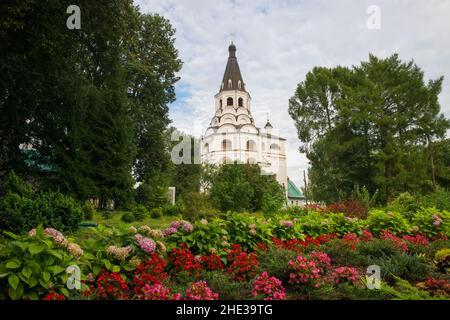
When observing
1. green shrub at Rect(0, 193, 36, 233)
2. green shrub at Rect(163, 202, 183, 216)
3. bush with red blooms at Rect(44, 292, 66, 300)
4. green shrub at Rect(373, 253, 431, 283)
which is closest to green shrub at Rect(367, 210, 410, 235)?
green shrub at Rect(373, 253, 431, 283)

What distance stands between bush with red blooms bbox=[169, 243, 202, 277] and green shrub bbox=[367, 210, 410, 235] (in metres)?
6.14

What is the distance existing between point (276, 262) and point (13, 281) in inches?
130

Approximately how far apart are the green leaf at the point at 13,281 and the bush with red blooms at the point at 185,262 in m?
2.08

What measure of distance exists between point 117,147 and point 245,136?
41608mm

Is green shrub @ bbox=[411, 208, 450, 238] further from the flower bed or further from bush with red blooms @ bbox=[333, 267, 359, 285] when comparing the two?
bush with red blooms @ bbox=[333, 267, 359, 285]

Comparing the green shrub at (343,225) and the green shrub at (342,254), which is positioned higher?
the green shrub at (343,225)

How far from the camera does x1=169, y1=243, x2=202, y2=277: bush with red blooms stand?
466 centimetres

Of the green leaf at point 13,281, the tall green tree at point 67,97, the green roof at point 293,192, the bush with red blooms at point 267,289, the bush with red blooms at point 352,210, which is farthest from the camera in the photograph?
the green roof at point 293,192

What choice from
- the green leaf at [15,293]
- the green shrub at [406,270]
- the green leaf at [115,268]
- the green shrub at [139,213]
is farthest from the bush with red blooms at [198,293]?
the green shrub at [139,213]

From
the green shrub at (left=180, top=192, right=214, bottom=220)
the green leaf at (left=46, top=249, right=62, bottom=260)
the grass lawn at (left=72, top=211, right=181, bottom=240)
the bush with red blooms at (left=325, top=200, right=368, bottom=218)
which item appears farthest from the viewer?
the green shrub at (left=180, top=192, right=214, bottom=220)

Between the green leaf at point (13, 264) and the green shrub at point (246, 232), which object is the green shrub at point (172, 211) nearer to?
the green shrub at point (246, 232)

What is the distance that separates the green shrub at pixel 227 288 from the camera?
3.94 metres
